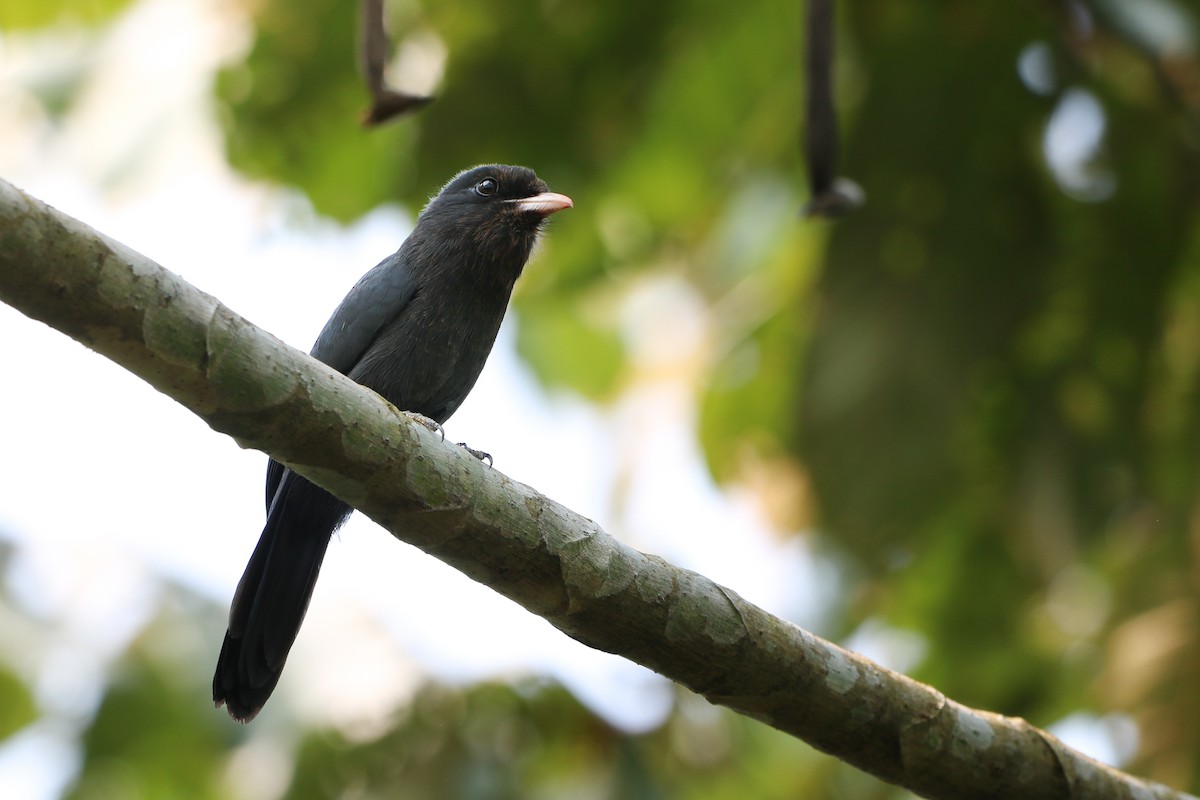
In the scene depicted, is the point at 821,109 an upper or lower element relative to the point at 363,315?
upper

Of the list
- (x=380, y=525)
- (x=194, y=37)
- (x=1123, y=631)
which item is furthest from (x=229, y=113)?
(x=1123, y=631)

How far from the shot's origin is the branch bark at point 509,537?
6.88ft

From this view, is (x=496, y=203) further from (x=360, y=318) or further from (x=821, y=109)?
(x=821, y=109)

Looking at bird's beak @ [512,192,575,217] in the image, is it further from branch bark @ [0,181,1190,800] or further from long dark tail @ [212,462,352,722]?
branch bark @ [0,181,1190,800]

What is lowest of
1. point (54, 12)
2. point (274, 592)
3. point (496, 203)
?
point (274, 592)

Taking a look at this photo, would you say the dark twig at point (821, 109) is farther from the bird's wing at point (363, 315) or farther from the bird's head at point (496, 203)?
the bird's wing at point (363, 315)

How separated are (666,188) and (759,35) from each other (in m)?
0.81

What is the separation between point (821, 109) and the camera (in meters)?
3.38

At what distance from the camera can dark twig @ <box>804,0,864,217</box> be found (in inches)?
133

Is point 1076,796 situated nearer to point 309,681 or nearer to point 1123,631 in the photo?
point 1123,631

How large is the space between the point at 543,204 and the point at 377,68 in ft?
4.08

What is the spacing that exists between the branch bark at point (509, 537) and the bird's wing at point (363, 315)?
57.0 inches

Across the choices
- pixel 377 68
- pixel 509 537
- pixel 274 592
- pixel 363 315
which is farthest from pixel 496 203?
pixel 509 537

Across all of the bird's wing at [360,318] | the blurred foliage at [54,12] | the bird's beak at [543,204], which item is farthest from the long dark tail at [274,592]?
the blurred foliage at [54,12]
